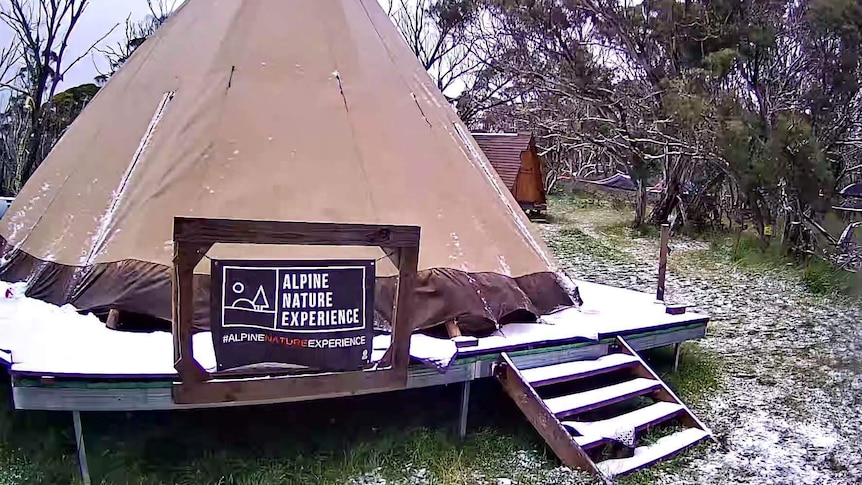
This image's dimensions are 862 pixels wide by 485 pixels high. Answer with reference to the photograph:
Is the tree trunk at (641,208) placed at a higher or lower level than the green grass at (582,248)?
higher

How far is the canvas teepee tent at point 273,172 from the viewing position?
147 inches

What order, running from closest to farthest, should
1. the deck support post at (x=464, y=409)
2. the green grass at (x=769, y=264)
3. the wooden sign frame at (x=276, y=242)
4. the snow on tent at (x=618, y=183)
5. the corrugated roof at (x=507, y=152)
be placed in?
the wooden sign frame at (x=276, y=242)
the deck support post at (x=464, y=409)
the green grass at (x=769, y=264)
the corrugated roof at (x=507, y=152)
the snow on tent at (x=618, y=183)

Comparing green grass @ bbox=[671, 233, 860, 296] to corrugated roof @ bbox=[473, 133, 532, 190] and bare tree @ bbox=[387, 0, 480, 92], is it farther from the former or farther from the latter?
bare tree @ bbox=[387, 0, 480, 92]

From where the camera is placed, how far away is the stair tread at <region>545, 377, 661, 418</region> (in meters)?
3.55

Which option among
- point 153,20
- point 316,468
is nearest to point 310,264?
point 316,468

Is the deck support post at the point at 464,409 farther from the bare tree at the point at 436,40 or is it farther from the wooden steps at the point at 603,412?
the bare tree at the point at 436,40

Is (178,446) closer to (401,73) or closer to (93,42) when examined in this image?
(401,73)

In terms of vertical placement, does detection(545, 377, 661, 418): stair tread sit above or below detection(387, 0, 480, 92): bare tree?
below

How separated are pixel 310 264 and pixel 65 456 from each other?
61.1 inches

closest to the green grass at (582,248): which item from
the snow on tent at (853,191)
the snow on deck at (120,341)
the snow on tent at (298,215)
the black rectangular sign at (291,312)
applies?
the snow on tent at (853,191)

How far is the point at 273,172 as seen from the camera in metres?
3.82

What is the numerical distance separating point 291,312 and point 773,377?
3916 mm

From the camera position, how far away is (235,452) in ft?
10.9

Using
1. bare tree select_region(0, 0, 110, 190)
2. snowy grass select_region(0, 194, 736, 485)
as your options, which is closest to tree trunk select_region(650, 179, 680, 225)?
snowy grass select_region(0, 194, 736, 485)
